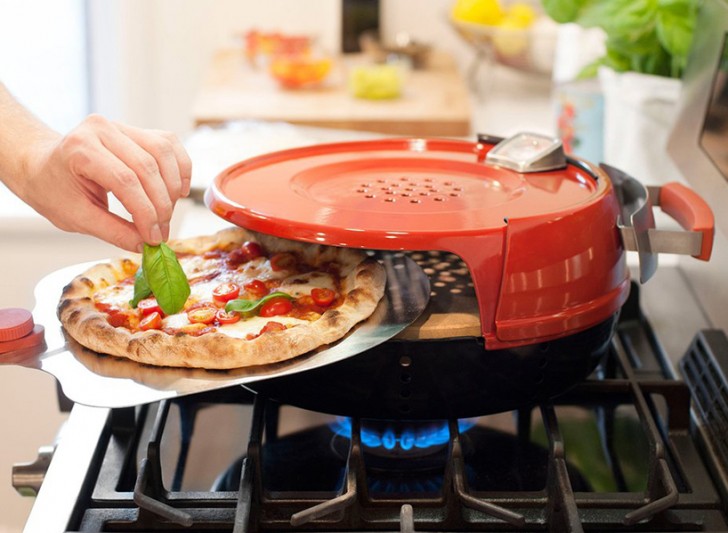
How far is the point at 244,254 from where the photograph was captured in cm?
94

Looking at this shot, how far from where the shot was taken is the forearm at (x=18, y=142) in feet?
2.95

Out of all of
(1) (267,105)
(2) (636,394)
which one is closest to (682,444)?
(2) (636,394)

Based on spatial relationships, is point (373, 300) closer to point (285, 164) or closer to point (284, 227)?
point (284, 227)

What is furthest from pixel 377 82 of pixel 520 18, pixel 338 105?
pixel 520 18

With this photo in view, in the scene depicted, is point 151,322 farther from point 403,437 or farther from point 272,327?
point 403,437

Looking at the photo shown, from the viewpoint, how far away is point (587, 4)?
55.4 inches

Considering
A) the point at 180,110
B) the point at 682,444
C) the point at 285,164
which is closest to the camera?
the point at 682,444

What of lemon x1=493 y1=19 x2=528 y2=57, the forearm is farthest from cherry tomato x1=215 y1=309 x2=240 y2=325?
lemon x1=493 y1=19 x2=528 y2=57

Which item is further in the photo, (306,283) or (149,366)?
(306,283)

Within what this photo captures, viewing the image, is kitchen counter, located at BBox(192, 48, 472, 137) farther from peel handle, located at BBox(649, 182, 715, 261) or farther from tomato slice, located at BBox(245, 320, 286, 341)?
tomato slice, located at BBox(245, 320, 286, 341)

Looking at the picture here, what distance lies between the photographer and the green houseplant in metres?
1.26

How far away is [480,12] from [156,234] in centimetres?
181

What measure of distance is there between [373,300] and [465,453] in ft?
0.60

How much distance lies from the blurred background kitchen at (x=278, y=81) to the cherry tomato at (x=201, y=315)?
468 mm
